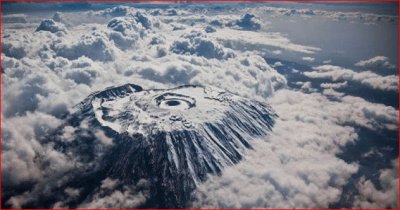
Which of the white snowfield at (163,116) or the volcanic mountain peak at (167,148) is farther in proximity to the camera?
the white snowfield at (163,116)

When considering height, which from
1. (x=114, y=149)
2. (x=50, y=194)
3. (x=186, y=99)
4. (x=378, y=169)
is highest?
(x=186, y=99)

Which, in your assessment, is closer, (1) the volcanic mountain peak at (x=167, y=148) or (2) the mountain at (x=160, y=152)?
(2) the mountain at (x=160, y=152)

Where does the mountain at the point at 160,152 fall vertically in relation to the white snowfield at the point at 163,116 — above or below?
below

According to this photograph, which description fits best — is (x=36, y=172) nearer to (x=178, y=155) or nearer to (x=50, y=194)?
(x=50, y=194)

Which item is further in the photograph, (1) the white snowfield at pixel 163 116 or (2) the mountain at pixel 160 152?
(1) the white snowfield at pixel 163 116

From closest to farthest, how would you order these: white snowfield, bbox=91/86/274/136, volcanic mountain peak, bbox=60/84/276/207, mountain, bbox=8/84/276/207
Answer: mountain, bbox=8/84/276/207, volcanic mountain peak, bbox=60/84/276/207, white snowfield, bbox=91/86/274/136

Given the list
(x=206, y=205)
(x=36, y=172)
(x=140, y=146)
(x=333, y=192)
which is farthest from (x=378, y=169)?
(x=36, y=172)

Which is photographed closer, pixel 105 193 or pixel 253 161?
pixel 105 193

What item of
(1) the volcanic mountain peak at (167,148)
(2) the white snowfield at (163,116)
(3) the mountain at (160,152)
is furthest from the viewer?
(2) the white snowfield at (163,116)

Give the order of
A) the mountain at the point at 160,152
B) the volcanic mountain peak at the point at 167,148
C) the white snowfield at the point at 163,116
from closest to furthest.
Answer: the mountain at the point at 160,152
the volcanic mountain peak at the point at 167,148
the white snowfield at the point at 163,116

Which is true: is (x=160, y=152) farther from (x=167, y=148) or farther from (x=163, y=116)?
(x=163, y=116)

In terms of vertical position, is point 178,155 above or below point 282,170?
above
